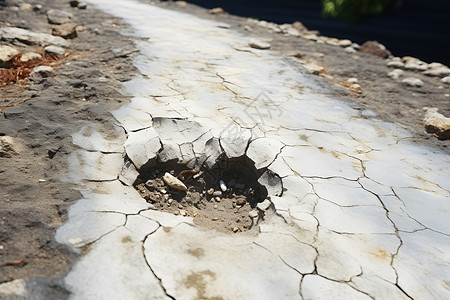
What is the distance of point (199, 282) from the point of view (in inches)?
51.3

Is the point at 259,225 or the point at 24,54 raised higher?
the point at 24,54

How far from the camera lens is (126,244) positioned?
1.42 metres

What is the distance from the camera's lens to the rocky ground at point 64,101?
1.39m

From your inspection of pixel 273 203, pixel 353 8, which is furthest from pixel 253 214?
pixel 353 8

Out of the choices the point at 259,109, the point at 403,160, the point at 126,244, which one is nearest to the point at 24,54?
the point at 259,109

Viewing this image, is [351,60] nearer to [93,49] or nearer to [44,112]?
[93,49]

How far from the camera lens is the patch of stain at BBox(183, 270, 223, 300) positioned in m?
1.25

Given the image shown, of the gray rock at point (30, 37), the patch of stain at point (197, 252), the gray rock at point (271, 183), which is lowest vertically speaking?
the patch of stain at point (197, 252)

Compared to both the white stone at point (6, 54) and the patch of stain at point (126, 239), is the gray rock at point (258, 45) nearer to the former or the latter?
the white stone at point (6, 54)

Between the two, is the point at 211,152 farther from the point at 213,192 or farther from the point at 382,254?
the point at 382,254

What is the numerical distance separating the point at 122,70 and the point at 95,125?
3.81 feet

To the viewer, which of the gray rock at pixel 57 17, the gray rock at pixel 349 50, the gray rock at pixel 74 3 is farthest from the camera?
the gray rock at pixel 74 3

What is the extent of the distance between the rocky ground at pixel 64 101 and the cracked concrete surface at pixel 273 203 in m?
0.10

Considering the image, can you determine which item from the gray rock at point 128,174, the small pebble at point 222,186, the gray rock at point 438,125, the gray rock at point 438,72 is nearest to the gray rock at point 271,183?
the small pebble at point 222,186
